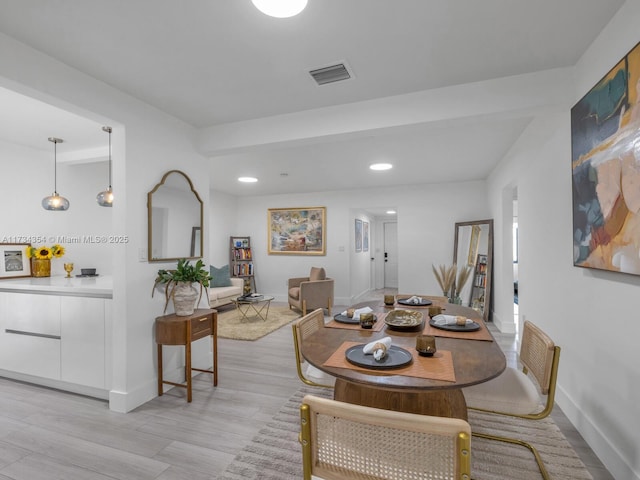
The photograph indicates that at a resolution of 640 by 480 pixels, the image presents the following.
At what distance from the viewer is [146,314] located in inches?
104

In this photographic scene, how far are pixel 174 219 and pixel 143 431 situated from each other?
1.62 m

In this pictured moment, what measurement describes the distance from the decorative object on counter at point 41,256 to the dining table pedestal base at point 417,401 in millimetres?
3658

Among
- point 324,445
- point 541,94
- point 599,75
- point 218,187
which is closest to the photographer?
point 324,445

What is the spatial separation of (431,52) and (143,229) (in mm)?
2388

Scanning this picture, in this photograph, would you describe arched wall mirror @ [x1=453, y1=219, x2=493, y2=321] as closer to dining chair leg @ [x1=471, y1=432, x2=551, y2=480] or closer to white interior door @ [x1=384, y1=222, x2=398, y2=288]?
dining chair leg @ [x1=471, y1=432, x2=551, y2=480]

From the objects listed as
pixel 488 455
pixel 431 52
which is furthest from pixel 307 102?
pixel 488 455

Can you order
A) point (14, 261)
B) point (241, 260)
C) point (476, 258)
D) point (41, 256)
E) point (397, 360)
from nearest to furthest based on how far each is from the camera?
point (397, 360), point (14, 261), point (41, 256), point (476, 258), point (241, 260)

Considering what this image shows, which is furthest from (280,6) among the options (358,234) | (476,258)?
(358,234)

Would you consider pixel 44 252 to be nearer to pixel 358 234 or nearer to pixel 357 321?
pixel 357 321

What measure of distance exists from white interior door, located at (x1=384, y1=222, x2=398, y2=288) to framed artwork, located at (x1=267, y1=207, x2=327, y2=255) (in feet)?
9.90

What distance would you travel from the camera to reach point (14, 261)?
11.4 feet

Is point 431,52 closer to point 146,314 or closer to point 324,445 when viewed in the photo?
point 324,445

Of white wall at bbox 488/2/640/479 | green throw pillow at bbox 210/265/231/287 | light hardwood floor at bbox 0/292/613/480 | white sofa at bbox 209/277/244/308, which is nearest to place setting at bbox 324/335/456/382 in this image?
white wall at bbox 488/2/640/479

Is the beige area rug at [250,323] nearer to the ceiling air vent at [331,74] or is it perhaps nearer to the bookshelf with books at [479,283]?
the bookshelf with books at [479,283]
